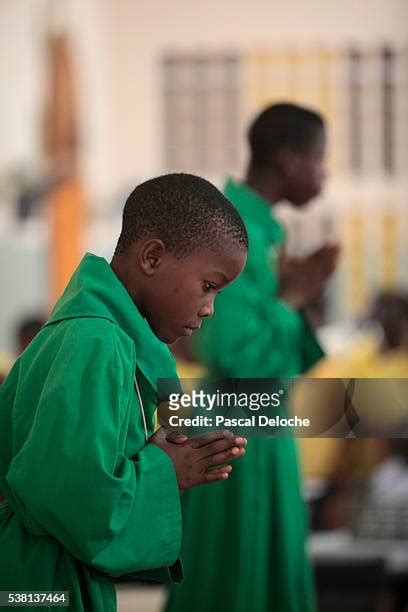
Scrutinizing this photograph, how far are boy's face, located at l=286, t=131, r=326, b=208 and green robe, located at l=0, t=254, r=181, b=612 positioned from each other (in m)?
0.82

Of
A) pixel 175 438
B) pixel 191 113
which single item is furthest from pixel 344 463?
pixel 191 113

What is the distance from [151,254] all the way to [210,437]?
215 millimetres

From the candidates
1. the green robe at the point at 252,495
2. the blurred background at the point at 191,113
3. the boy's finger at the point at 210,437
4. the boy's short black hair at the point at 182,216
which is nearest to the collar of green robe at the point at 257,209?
the green robe at the point at 252,495

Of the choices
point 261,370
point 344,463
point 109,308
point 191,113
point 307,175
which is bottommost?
point 344,463

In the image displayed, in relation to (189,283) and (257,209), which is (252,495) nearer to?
(257,209)

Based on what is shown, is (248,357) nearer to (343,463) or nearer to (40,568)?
(40,568)

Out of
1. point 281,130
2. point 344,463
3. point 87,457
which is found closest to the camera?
point 87,457

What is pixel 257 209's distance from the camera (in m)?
2.06

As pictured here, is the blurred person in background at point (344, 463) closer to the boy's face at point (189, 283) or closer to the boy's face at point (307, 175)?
the boy's face at point (307, 175)

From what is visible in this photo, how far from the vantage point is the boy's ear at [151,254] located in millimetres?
1258

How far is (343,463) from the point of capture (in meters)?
4.06

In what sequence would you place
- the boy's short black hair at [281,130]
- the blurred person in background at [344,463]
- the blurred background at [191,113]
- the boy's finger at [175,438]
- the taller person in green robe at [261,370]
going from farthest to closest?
the blurred background at [191,113]
the blurred person in background at [344,463]
the taller person in green robe at [261,370]
the boy's short black hair at [281,130]
the boy's finger at [175,438]

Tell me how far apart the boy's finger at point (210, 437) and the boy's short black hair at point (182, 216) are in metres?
0.20

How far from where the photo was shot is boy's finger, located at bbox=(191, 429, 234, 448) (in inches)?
48.1
